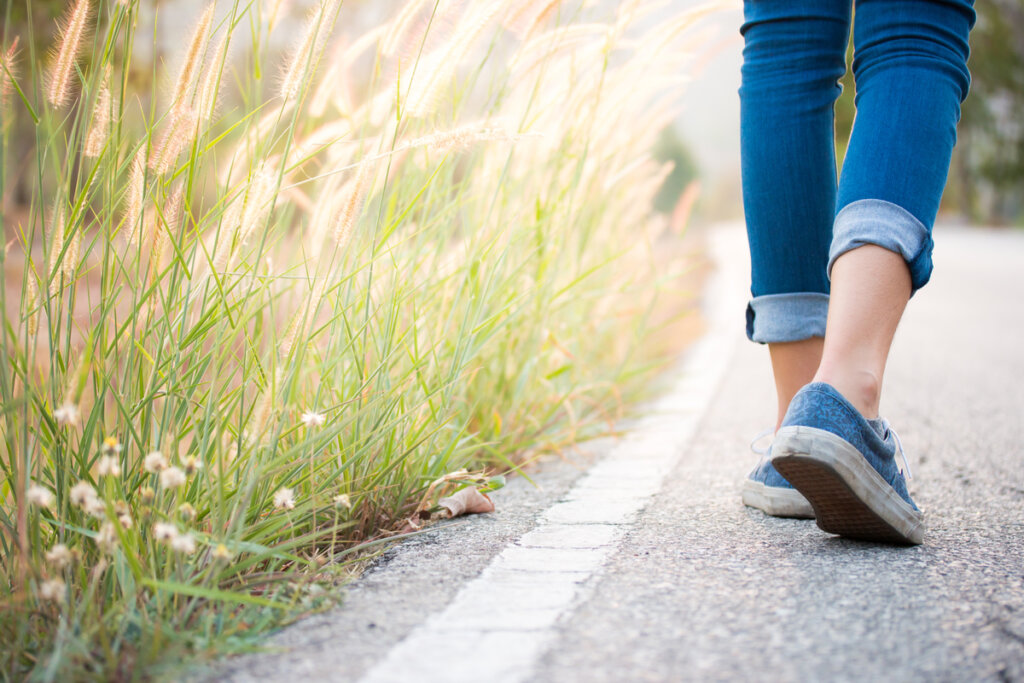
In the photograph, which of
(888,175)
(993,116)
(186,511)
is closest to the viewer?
(186,511)

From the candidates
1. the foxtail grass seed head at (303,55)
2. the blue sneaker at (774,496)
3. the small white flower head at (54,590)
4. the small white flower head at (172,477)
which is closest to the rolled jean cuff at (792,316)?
the blue sneaker at (774,496)

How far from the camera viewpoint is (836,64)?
1.36 meters

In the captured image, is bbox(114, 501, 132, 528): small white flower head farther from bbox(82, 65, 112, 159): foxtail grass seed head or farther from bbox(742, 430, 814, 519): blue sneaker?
bbox(742, 430, 814, 519): blue sneaker

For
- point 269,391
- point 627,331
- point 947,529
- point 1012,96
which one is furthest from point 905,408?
point 1012,96

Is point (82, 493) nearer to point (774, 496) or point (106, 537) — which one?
point (106, 537)

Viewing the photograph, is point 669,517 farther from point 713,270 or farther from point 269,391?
point 713,270

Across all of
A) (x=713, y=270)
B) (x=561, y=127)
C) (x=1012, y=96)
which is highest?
(x=1012, y=96)

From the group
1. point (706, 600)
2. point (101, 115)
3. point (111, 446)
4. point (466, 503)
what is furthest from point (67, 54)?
point (706, 600)

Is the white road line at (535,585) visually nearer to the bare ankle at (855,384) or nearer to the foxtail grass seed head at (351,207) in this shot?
the bare ankle at (855,384)

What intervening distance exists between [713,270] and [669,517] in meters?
9.11

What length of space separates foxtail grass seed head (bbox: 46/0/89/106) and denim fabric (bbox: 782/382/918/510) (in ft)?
3.29

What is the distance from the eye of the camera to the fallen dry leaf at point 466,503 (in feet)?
4.40

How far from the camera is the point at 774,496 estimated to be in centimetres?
132

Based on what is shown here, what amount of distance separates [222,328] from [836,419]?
2.60 ft
